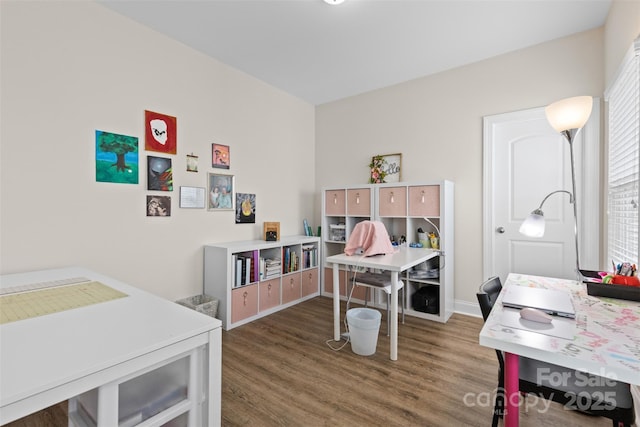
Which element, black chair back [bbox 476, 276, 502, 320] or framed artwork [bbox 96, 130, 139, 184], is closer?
black chair back [bbox 476, 276, 502, 320]

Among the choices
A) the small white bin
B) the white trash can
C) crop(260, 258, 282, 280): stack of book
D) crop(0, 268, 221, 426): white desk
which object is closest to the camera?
crop(0, 268, 221, 426): white desk

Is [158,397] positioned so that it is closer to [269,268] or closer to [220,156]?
[269,268]

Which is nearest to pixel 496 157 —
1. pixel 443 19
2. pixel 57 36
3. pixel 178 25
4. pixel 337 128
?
pixel 443 19

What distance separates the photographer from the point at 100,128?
7.38ft

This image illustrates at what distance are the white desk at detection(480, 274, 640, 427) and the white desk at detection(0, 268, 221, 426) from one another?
0.96m

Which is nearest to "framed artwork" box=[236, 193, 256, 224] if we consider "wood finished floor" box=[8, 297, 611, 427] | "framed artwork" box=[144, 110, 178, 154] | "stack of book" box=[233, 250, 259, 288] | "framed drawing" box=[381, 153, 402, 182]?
"stack of book" box=[233, 250, 259, 288]

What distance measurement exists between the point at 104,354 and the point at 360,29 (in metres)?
2.85

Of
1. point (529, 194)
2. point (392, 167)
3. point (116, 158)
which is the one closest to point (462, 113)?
point (392, 167)

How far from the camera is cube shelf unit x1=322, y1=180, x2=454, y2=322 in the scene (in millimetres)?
2986

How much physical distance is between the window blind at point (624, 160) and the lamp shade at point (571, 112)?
0.22m

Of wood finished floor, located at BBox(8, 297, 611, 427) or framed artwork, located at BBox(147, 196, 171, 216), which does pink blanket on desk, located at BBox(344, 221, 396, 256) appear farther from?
framed artwork, located at BBox(147, 196, 171, 216)

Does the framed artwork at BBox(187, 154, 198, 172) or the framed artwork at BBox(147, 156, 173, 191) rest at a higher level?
the framed artwork at BBox(187, 154, 198, 172)

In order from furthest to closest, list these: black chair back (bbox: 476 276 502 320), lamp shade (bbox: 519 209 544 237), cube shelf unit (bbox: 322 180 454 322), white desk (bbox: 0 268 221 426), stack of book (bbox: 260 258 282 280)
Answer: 1. stack of book (bbox: 260 258 282 280)
2. cube shelf unit (bbox: 322 180 454 322)
3. lamp shade (bbox: 519 209 544 237)
4. black chair back (bbox: 476 276 502 320)
5. white desk (bbox: 0 268 221 426)

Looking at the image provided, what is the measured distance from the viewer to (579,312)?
1.25 metres
